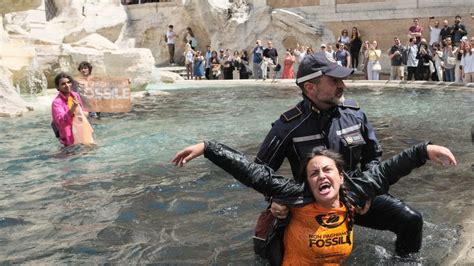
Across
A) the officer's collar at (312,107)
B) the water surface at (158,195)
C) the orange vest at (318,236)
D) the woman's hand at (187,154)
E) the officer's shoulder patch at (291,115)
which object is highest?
the officer's collar at (312,107)

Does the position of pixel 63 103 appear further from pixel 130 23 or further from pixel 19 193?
pixel 130 23

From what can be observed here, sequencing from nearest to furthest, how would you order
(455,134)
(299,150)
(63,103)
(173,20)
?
(299,150), (63,103), (455,134), (173,20)

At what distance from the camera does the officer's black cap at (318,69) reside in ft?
10.4

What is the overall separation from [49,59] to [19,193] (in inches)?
428

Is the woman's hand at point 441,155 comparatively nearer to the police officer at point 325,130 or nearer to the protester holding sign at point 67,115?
the police officer at point 325,130

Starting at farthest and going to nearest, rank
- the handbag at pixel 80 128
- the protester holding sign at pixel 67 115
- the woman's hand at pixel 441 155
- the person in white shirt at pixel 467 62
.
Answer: the person in white shirt at pixel 467 62 < the handbag at pixel 80 128 < the protester holding sign at pixel 67 115 < the woman's hand at pixel 441 155

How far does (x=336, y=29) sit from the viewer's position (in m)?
23.9

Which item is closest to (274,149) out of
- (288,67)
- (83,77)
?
(83,77)

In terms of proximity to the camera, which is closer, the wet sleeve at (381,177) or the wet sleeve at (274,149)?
the wet sleeve at (381,177)

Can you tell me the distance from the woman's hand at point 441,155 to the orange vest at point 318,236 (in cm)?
53

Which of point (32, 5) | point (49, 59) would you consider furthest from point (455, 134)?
point (49, 59)

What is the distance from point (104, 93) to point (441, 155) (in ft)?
24.5

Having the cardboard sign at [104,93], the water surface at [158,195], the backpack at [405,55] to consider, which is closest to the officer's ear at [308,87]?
the water surface at [158,195]

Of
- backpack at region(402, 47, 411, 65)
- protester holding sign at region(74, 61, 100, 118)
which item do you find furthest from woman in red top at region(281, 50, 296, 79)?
protester holding sign at region(74, 61, 100, 118)
